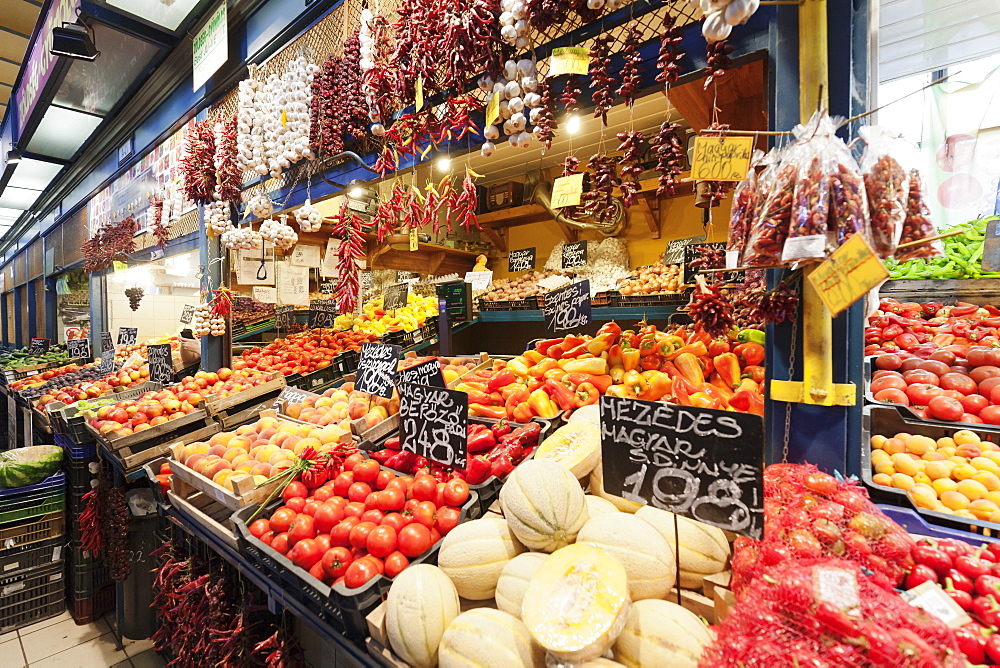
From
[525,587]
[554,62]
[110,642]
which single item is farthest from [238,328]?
[525,587]

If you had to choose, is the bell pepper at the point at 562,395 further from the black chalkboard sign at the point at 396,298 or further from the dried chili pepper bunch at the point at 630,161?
the black chalkboard sign at the point at 396,298

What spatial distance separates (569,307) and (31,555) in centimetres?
433

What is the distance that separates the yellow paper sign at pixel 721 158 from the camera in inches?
54.2

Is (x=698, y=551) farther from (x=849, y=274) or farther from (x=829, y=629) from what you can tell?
(x=849, y=274)

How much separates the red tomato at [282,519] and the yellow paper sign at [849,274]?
5.88 feet

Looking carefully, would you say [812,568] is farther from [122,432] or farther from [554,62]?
[122,432]

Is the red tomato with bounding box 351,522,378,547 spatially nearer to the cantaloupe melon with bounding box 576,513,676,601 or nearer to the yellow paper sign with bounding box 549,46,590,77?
the cantaloupe melon with bounding box 576,513,676,601

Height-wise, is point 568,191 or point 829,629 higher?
point 568,191

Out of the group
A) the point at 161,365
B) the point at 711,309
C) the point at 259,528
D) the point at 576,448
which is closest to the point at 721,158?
the point at 711,309

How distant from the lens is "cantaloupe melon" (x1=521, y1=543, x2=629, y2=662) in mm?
842

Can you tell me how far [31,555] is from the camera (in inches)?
129

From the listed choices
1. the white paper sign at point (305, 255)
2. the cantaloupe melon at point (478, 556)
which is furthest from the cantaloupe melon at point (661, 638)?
the white paper sign at point (305, 255)

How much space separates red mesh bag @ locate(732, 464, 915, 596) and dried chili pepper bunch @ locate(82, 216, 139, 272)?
7.63 m

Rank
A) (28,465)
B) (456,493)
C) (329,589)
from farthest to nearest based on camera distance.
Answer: (28,465) < (456,493) < (329,589)
